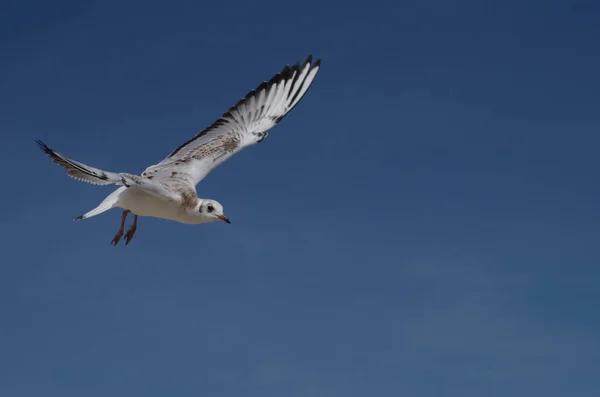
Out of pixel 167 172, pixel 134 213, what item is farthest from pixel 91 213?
pixel 167 172

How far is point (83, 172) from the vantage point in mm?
14688

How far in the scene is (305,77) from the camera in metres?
24.0

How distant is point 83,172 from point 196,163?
6094 mm

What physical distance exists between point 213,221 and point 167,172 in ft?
6.95

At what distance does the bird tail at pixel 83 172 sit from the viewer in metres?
14.3

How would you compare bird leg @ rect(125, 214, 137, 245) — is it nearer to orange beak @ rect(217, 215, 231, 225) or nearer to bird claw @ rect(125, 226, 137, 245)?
bird claw @ rect(125, 226, 137, 245)

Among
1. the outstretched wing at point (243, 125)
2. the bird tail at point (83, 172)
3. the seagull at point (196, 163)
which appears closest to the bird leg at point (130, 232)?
the seagull at point (196, 163)

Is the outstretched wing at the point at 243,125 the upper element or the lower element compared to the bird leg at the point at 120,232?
upper

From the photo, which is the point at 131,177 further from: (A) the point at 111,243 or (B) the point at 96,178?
(A) the point at 111,243

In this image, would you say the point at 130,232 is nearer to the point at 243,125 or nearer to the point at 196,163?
the point at 196,163

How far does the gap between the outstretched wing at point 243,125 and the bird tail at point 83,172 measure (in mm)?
4378

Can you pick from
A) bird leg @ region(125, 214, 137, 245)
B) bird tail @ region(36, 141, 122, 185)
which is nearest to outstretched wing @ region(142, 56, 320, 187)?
bird leg @ region(125, 214, 137, 245)

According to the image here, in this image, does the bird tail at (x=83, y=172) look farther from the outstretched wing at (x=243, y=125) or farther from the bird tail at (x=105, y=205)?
the outstretched wing at (x=243, y=125)

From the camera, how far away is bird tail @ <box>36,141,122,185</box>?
1430cm
